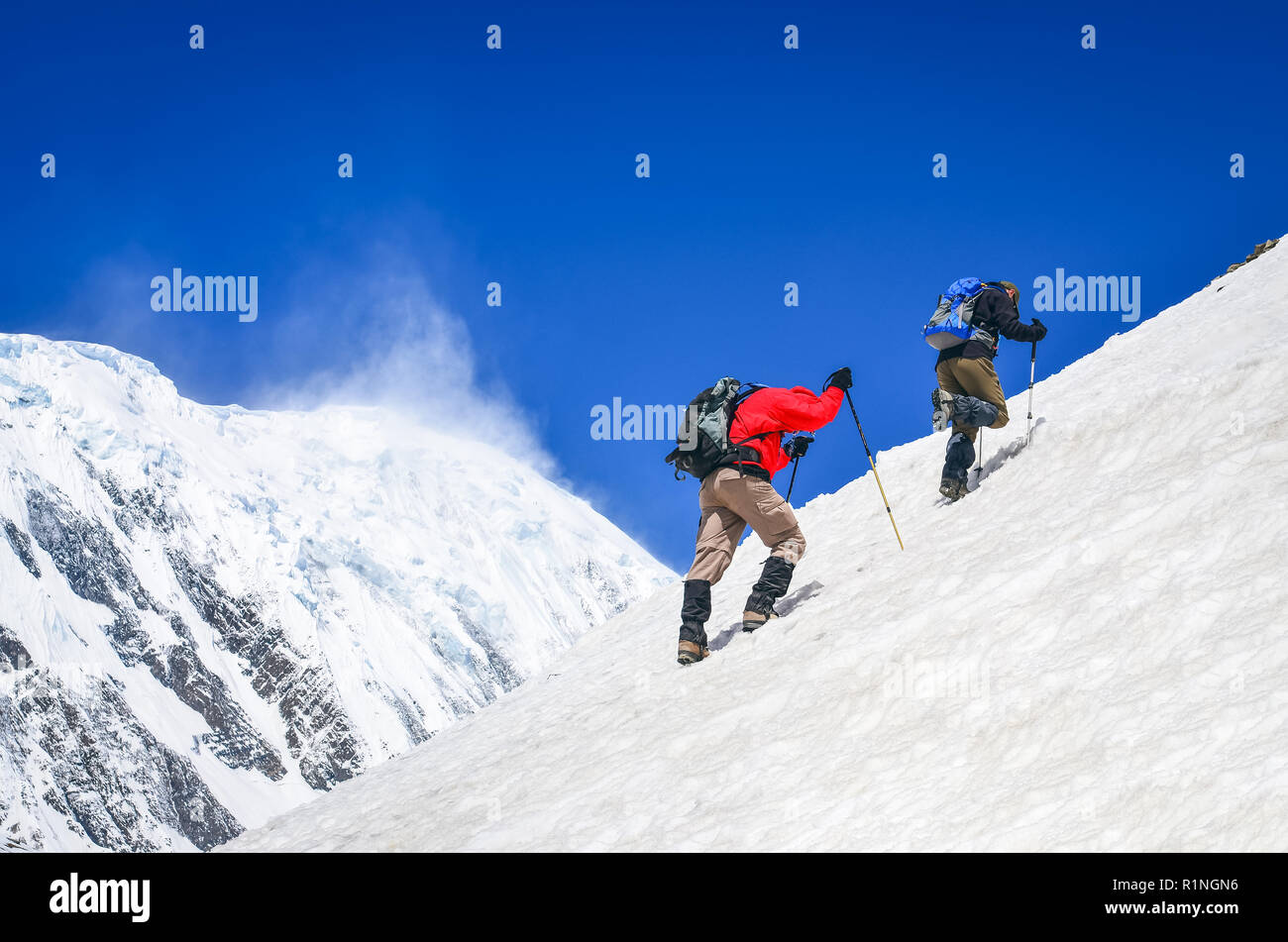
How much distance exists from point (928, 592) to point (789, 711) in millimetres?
1797

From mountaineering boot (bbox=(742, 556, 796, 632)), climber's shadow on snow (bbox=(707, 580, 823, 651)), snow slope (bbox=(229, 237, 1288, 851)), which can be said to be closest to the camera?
snow slope (bbox=(229, 237, 1288, 851))

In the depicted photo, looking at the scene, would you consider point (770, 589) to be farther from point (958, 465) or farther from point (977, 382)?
point (977, 382)

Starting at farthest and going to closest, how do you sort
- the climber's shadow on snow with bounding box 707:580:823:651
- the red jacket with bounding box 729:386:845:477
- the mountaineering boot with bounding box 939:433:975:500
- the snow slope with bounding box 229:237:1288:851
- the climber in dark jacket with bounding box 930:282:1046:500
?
the mountaineering boot with bounding box 939:433:975:500
the climber in dark jacket with bounding box 930:282:1046:500
the climber's shadow on snow with bounding box 707:580:823:651
the red jacket with bounding box 729:386:845:477
the snow slope with bounding box 229:237:1288:851

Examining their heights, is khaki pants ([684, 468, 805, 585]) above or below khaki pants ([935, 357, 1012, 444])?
below

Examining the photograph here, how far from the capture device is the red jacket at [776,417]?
9.73 metres

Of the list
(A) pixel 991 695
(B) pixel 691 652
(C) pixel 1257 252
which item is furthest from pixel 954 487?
(C) pixel 1257 252

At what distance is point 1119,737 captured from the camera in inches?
205

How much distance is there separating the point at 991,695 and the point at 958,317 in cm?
621

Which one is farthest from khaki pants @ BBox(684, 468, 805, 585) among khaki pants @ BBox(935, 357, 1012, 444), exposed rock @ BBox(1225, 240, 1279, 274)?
exposed rock @ BBox(1225, 240, 1279, 274)

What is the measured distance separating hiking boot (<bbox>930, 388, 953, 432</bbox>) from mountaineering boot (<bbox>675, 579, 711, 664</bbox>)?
368 centimetres

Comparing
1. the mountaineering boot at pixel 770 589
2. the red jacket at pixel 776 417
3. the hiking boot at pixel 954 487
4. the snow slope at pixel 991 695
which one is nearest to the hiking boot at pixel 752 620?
the mountaineering boot at pixel 770 589

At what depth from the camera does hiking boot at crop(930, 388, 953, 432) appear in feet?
37.5

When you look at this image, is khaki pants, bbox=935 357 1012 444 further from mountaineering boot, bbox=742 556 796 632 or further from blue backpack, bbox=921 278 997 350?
mountaineering boot, bbox=742 556 796 632

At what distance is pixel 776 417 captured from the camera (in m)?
9.79
